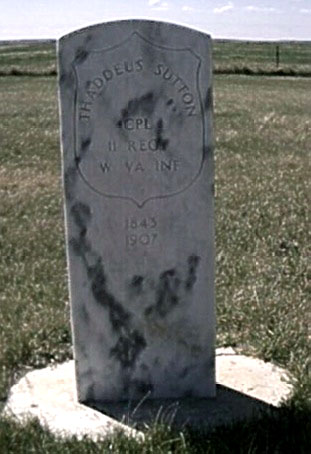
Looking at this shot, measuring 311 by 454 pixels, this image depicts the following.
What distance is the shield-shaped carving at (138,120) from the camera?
11.4 feet

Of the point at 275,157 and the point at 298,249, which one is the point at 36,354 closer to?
the point at 298,249

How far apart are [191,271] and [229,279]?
198cm

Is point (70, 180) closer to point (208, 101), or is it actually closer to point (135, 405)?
point (208, 101)

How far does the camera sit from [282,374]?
413 centimetres

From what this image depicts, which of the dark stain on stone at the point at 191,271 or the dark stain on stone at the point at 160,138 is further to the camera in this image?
the dark stain on stone at the point at 191,271

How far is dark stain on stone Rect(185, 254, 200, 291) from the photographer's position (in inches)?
146

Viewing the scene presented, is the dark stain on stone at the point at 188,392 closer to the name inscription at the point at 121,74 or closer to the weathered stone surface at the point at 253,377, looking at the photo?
the weathered stone surface at the point at 253,377

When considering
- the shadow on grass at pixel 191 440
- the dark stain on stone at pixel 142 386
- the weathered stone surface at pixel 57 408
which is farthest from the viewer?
the dark stain on stone at pixel 142 386

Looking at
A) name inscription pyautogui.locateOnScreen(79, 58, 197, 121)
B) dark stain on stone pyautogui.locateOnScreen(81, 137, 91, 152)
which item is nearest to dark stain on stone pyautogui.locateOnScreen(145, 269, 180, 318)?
dark stain on stone pyautogui.locateOnScreen(81, 137, 91, 152)

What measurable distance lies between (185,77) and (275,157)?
7756 mm

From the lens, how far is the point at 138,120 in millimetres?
3545

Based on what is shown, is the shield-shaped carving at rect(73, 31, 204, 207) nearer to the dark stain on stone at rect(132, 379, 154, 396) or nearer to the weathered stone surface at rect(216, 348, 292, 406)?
the dark stain on stone at rect(132, 379, 154, 396)

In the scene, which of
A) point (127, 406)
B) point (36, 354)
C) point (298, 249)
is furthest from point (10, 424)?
point (298, 249)

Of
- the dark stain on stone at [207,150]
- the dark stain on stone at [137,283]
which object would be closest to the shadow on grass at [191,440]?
the dark stain on stone at [137,283]
